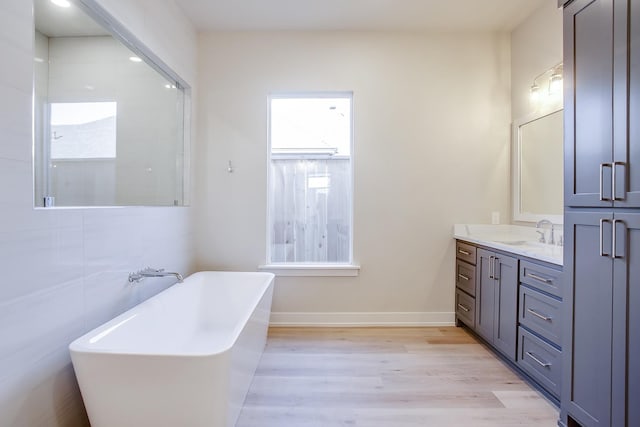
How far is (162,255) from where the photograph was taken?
2.37 metres

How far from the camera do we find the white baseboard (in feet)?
9.85

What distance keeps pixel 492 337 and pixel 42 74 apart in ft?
10.8

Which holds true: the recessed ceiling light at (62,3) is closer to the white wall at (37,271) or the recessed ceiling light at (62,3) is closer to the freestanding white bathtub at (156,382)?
the white wall at (37,271)

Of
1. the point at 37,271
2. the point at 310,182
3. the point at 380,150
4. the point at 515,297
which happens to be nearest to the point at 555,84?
the point at 380,150

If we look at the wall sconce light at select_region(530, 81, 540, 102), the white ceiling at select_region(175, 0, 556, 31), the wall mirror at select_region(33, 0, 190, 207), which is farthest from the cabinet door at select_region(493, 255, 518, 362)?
the wall mirror at select_region(33, 0, 190, 207)

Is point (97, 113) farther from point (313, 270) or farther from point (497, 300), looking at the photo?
point (497, 300)

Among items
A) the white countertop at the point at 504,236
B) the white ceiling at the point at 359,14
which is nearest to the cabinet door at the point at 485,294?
the white countertop at the point at 504,236

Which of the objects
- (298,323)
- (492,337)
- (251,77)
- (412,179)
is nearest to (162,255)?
(298,323)

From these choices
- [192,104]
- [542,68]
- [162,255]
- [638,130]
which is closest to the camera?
[638,130]

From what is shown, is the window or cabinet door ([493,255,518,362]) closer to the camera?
cabinet door ([493,255,518,362])

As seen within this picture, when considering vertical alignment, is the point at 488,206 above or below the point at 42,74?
below

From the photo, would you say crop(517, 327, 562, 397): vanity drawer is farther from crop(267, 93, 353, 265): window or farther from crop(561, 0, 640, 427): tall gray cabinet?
crop(267, 93, 353, 265): window

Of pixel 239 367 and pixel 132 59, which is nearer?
pixel 239 367

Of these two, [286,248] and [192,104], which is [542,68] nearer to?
[286,248]
